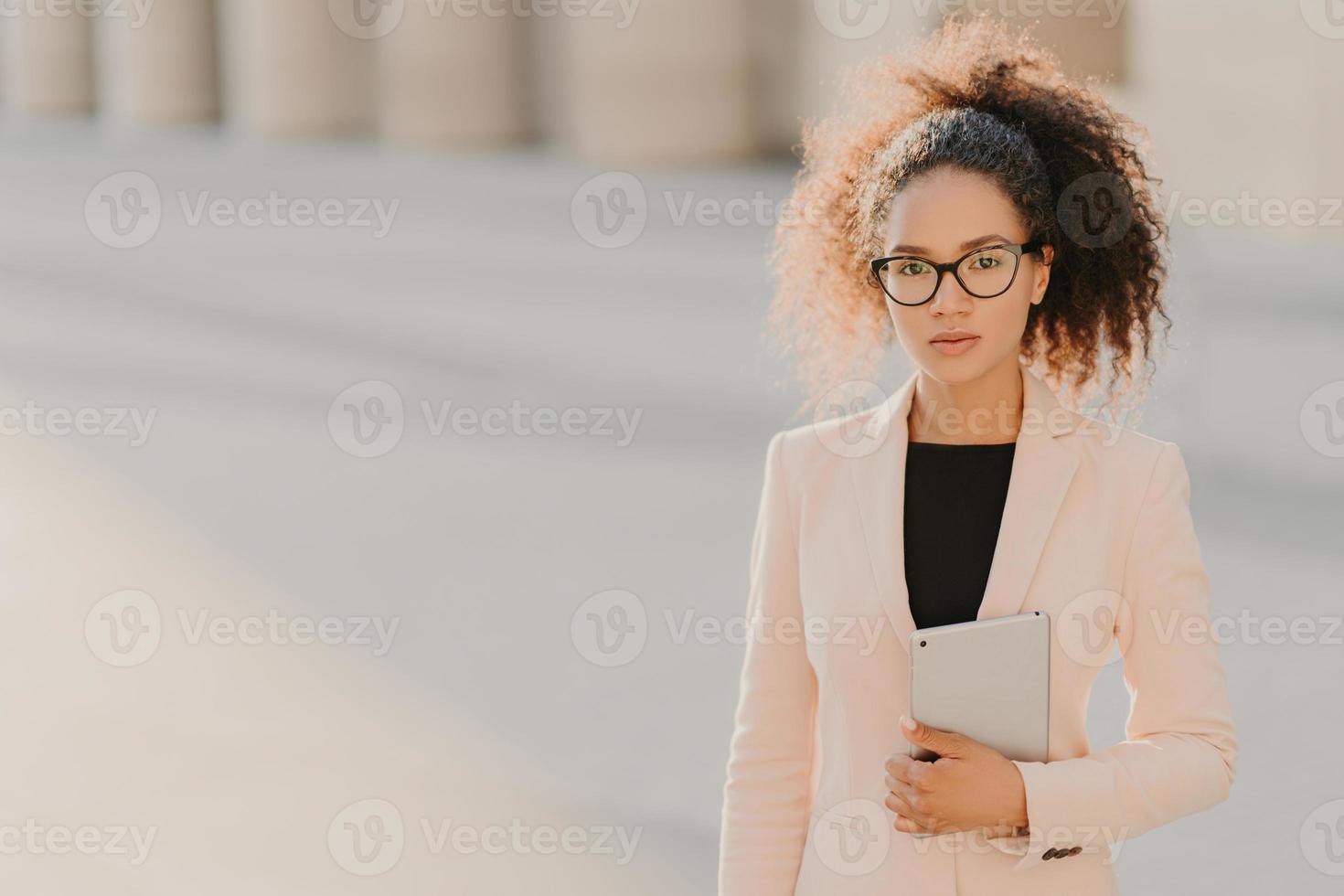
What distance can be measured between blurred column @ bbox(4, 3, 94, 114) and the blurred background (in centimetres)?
1767

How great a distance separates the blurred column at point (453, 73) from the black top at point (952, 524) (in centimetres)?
2605

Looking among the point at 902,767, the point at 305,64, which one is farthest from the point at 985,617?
the point at 305,64

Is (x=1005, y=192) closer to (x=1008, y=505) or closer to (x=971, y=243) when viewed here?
(x=971, y=243)

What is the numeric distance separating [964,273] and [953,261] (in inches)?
0.9

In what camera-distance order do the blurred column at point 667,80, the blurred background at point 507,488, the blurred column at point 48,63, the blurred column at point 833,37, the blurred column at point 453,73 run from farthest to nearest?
the blurred column at point 48,63 → the blurred column at point 453,73 → the blurred column at point 667,80 → the blurred column at point 833,37 → the blurred background at point 507,488

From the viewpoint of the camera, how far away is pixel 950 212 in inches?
79.7

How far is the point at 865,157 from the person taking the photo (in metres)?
A: 2.32

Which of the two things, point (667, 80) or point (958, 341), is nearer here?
point (958, 341)

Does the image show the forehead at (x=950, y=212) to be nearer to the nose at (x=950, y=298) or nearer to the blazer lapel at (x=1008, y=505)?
the nose at (x=950, y=298)

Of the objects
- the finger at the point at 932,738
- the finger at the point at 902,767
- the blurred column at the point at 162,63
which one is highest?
the blurred column at the point at 162,63

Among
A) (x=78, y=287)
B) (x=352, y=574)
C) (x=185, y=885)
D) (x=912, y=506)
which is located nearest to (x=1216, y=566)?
(x=352, y=574)

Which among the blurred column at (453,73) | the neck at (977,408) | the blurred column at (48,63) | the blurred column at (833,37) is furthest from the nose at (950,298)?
the blurred column at (48,63)

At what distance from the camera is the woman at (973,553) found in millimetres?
1986

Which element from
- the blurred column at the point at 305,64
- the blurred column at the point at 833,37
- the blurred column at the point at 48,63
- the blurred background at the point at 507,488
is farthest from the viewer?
the blurred column at the point at 48,63
